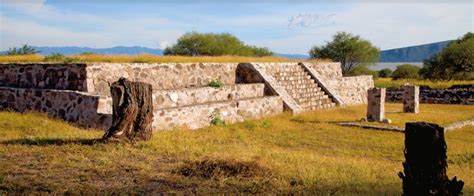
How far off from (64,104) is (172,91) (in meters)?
3.14

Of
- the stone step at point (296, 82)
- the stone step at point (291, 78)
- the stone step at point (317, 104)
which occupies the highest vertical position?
the stone step at point (291, 78)

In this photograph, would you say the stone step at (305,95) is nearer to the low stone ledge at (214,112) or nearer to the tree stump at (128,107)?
the low stone ledge at (214,112)

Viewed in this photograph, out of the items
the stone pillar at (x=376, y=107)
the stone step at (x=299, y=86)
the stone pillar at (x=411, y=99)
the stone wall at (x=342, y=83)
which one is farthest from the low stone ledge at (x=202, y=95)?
the stone pillar at (x=411, y=99)

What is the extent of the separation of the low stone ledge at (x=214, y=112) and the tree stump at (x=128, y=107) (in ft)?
11.7

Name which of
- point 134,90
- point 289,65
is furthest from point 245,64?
point 134,90

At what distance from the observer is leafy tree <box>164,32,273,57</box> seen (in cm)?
4116

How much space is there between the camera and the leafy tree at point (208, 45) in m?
41.2

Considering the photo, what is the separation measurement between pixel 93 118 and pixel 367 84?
59.8 feet

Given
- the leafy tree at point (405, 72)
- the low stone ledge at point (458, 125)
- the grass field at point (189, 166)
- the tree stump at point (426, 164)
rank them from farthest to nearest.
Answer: the leafy tree at point (405, 72) → the low stone ledge at point (458, 125) → the grass field at point (189, 166) → the tree stump at point (426, 164)

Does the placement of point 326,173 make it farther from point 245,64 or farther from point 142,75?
point 245,64

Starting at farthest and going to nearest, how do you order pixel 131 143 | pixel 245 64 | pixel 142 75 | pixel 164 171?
pixel 245 64 < pixel 142 75 < pixel 131 143 < pixel 164 171

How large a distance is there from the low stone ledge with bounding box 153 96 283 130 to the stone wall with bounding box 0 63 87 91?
264 cm

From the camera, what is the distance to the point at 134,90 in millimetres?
8938

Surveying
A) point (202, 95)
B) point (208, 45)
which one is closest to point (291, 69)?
point (202, 95)
